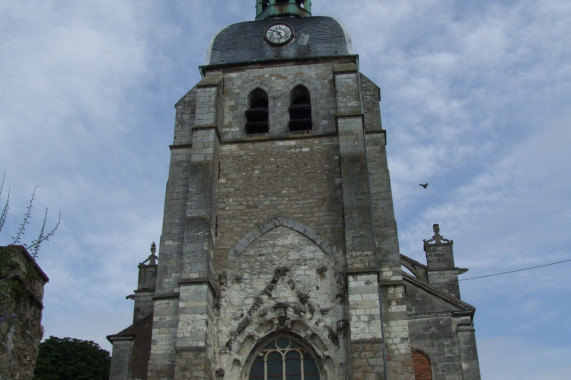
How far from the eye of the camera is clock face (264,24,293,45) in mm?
16172

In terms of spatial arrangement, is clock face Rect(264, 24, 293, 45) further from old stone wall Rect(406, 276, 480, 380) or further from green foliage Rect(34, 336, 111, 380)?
green foliage Rect(34, 336, 111, 380)

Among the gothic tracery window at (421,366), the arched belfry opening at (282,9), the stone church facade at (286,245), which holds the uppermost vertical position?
the arched belfry opening at (282,9)

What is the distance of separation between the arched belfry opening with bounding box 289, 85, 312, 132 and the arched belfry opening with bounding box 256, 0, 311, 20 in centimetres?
370

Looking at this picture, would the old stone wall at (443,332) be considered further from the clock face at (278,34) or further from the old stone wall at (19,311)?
the old stone wall at (19,311)

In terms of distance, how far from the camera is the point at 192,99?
15.1 m

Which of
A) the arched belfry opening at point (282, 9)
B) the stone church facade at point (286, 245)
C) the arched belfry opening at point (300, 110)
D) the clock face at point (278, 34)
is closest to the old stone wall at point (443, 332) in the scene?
the stone church facade at point (286, 245)

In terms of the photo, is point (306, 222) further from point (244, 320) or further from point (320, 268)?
point (244, 320)

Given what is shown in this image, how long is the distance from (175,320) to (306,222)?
3.12 metres

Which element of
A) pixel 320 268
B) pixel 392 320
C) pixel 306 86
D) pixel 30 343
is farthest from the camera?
pixel 306 86

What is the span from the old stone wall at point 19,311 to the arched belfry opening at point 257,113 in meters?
8.97

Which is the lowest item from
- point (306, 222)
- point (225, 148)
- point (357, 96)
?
point (306, 222)

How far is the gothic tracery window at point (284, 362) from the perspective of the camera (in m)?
11.9

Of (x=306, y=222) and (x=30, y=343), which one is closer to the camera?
(x=30, y=343)

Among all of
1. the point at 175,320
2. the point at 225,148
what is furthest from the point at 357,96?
the point at 175,320
